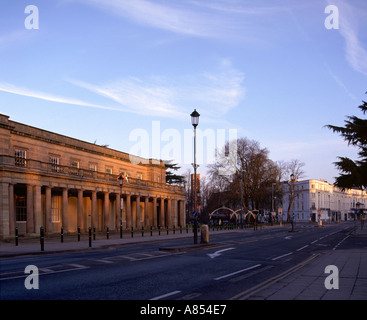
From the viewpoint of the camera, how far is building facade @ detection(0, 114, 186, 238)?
135 feet

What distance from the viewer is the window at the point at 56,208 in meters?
50.3

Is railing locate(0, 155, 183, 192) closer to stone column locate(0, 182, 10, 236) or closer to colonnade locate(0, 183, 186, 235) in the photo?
colonnade locate(0, 183, 186, 235)

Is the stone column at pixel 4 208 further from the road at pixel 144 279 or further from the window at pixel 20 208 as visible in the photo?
the road at pixel 144 279

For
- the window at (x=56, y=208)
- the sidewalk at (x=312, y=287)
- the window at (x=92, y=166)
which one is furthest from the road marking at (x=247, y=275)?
the window at (x=92, y=166)

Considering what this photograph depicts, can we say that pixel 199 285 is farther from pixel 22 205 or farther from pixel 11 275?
pixel 22 205

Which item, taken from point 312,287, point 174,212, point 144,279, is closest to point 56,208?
point 174,212

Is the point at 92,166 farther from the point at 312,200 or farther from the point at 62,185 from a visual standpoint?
the point at 312,200

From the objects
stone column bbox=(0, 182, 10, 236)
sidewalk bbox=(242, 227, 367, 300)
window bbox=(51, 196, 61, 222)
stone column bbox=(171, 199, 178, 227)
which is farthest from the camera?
stone column bbox=(171, 199, 178, 227)

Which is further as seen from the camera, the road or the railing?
the railing

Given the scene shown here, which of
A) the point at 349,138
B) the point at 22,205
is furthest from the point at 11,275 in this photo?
the point at 22,205

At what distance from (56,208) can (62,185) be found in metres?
4.90

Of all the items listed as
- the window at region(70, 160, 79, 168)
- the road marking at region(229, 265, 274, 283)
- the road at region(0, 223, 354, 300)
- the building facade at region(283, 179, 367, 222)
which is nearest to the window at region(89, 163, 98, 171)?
the window at region(70, 160, 79, 168)

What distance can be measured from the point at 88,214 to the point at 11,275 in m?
45.0

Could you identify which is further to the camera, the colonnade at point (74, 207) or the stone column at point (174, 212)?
the stone column at point (174, 212)
